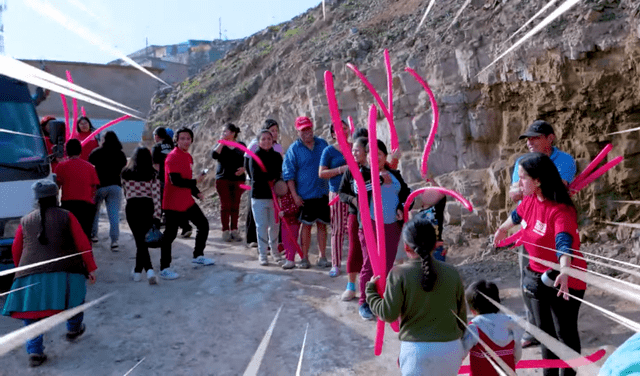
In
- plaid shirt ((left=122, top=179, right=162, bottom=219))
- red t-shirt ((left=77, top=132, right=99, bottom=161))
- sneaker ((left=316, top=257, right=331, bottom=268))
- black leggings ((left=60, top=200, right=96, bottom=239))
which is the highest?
red t-shirt ((left=77, top=132, right=99, bottom=161))

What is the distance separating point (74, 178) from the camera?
6.24 m

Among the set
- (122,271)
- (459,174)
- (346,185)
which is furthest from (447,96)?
(122,271)

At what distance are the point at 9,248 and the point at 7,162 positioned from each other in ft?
3.01

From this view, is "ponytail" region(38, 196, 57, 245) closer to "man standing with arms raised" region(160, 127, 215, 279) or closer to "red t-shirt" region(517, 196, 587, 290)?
"man standing with arms raised" region(160, 127, 215, 279)

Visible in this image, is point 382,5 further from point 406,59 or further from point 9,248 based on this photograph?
point 9,248

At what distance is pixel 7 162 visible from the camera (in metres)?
5.61

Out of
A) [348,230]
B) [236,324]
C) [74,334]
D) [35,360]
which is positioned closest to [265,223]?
[348,230]

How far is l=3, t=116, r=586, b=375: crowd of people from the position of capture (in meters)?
2.83

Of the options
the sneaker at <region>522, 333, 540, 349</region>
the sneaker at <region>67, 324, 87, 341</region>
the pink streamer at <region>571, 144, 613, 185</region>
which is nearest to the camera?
the pink streamer at <region>571, 144, 613, 185</region>

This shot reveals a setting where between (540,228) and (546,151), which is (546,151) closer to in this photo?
(546,151)

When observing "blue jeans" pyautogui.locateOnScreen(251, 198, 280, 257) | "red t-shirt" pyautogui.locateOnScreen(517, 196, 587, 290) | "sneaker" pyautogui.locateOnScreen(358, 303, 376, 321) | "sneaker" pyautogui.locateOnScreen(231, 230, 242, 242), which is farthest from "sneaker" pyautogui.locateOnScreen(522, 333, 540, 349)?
"sneaker" pyautogui.locateOnScreen(231, 230, 242, 242)

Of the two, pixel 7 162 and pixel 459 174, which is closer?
pixel 7 162

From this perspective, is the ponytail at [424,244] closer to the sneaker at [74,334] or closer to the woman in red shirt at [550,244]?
the woman in red shirt at [550,244]

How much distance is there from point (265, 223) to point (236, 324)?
1812mm
